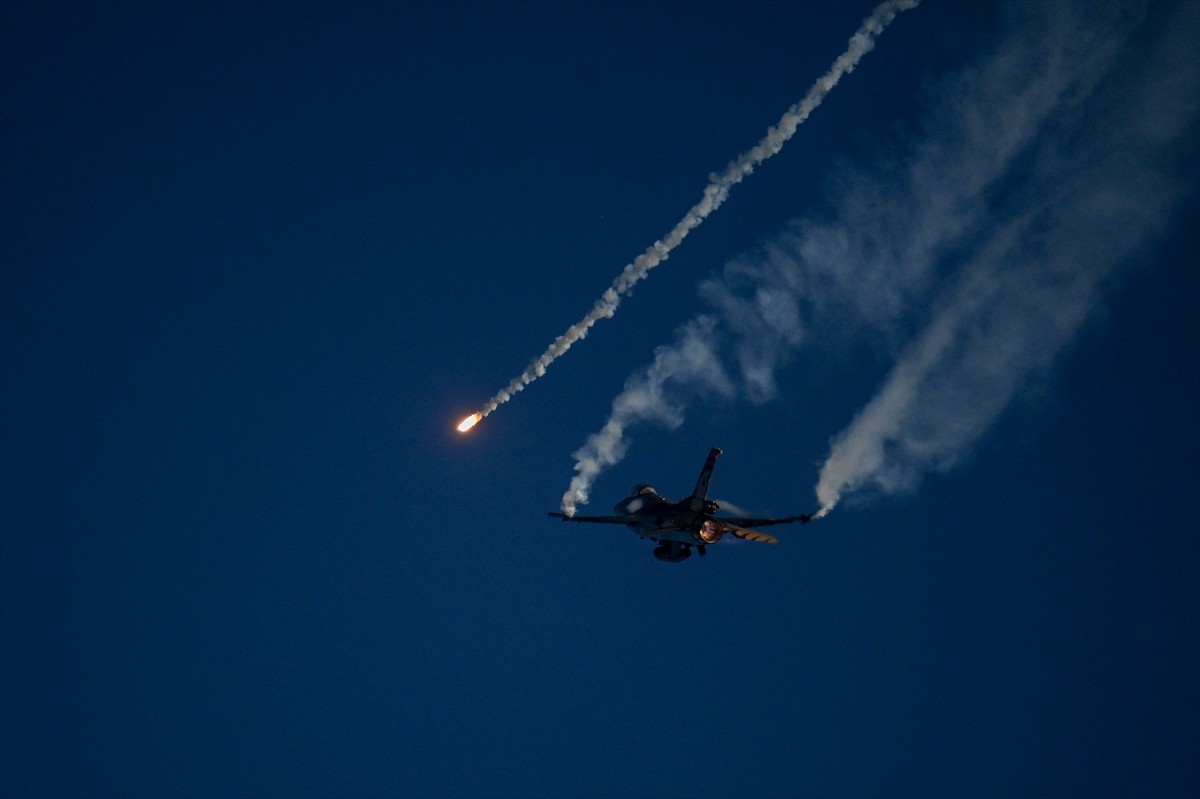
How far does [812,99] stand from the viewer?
136 feet

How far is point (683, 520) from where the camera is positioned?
147 feet

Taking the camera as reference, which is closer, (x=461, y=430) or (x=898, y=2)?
(x=898, y=2)

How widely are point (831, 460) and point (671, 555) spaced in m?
9.66

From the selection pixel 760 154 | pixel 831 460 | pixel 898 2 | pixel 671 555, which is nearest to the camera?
pixel 898 2

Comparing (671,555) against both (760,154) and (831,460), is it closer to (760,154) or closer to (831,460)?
(831,460)

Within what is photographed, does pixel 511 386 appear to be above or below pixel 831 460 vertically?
above

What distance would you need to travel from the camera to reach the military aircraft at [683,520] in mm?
44594

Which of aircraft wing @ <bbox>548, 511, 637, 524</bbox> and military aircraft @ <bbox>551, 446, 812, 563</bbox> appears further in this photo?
aircraft wing @ <bbox>548, 511, 637, 524</bbox>

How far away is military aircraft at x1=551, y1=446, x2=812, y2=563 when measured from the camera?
4459cm

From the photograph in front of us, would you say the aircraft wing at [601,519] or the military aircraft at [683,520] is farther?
the aircraft wing at [601,519]

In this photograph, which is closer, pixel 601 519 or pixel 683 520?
pixel 683 520

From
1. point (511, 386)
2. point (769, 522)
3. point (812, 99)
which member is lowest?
point (769, 522)

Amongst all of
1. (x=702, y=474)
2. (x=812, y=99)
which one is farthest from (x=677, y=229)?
(x=702, y=474)

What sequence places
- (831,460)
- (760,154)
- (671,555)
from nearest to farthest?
(760,154), (831,460), (671,555)
